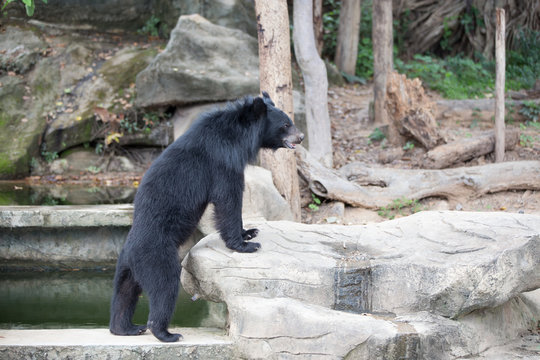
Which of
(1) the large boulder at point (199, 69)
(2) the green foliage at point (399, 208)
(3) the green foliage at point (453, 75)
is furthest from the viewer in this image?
(3) the green foliage at point (453, 75)

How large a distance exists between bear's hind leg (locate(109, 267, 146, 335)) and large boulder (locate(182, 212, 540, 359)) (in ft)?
1.75

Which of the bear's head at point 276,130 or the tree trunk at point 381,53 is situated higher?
the tree trunk at point 381,53

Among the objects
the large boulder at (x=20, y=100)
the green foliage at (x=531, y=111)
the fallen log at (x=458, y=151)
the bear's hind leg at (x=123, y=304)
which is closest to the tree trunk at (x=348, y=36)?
the green foliage at (x=531, y=111)

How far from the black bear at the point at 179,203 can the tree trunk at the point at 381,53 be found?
280 inches

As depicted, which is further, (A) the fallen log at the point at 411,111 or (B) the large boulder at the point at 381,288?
(A) the fallen log at the point at 411,111

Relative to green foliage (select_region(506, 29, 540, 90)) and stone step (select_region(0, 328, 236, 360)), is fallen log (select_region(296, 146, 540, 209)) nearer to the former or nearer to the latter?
stone step (select_region(0, 328, 236, 360))

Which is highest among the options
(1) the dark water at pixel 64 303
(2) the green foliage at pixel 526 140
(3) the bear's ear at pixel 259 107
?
(3) the bear's ear at pixel 259 107

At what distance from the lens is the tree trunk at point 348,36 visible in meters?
14.2

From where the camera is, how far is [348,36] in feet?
47.6

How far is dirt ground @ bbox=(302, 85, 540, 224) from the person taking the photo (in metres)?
7.87

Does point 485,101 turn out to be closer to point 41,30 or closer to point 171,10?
point 171,10

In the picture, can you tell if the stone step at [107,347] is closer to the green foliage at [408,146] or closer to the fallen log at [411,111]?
the fallen log at [411,111]

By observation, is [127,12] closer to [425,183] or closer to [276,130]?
[425,183]

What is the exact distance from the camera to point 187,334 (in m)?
4.36
